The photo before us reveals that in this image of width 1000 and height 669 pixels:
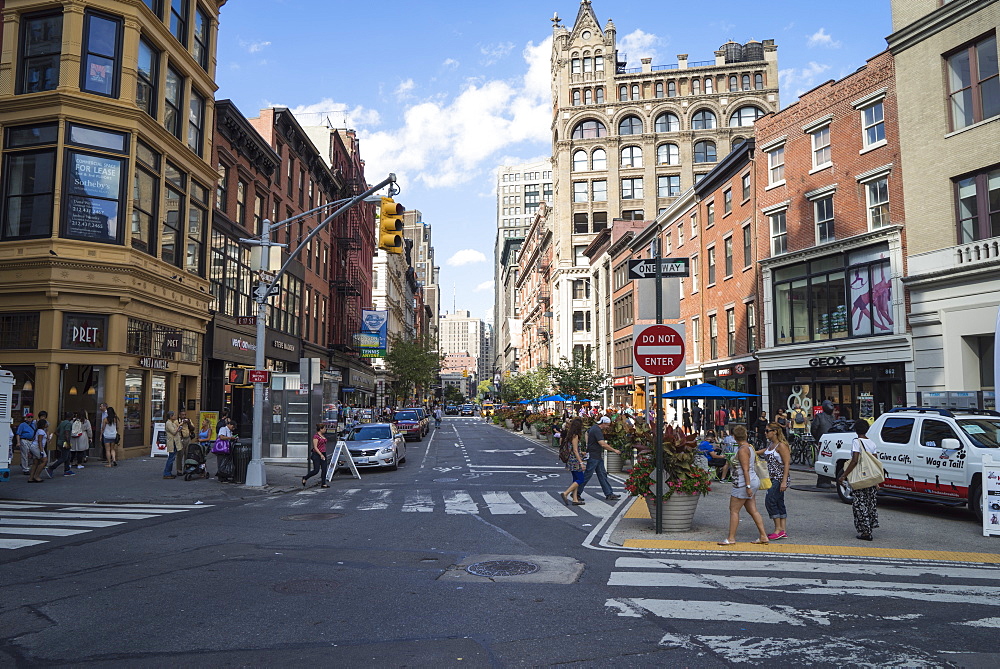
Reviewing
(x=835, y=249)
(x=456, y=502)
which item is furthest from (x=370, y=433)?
(x=835, y=249)

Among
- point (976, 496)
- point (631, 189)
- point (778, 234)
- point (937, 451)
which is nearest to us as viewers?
point (976, 496)

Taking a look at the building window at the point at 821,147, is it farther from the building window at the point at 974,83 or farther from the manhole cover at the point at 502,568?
the manhole cover at the point at 502,568

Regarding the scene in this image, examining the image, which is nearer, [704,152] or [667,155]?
[704,152]

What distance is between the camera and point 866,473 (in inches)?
408

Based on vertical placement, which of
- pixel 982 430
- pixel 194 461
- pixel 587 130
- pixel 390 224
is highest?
pixel 587 130

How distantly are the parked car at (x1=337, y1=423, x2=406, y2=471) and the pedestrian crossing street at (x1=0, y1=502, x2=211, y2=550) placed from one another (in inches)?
296

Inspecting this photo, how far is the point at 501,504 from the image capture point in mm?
14562

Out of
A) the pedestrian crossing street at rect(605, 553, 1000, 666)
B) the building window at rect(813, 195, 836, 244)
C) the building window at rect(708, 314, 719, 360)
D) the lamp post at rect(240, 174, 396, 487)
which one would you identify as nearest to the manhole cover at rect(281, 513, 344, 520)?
the lamp post at rect(240, 174, 396, 487)

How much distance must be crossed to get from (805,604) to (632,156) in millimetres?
69003

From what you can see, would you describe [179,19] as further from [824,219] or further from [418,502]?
[824,219]

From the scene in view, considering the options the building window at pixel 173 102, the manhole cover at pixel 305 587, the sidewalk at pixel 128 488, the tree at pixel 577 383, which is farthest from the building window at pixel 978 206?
the building window at pixel 173 102

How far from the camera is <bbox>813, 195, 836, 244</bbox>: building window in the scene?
28.2 meters

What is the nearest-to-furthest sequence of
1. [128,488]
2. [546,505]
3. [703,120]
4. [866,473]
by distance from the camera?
1. [866,473]
2. [546,505]
3. [128,488]
4. [703,120]

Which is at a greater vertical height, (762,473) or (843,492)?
(762,473)
